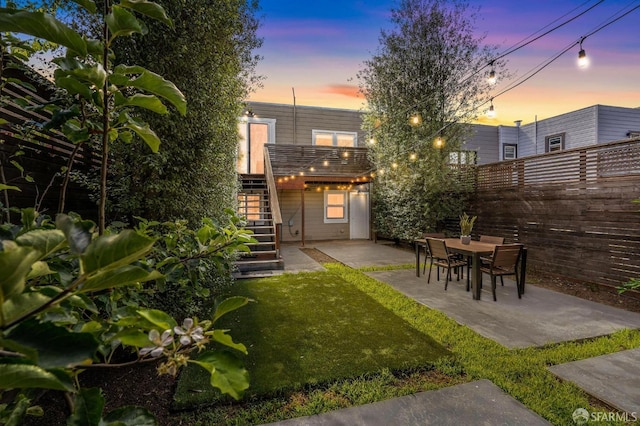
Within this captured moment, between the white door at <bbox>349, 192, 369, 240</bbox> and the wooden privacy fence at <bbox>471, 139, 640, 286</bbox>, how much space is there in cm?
568

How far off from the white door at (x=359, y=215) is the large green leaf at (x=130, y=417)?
38.5 ft

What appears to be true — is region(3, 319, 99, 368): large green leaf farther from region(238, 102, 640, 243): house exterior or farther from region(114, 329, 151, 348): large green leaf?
A: region(238, 102, 640, 243): house exterior

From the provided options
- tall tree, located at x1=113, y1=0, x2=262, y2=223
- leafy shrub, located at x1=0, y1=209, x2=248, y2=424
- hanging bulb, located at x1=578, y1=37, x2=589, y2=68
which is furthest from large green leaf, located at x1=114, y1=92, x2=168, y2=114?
hanging bulb, located at x1=578, y1=37, x2=589, y2=68

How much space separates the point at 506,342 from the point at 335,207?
9.25 m

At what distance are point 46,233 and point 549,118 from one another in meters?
14.8

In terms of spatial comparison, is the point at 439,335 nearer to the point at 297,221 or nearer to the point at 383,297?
the point at 383,297

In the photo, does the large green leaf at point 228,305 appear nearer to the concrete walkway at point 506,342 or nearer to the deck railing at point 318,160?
the concrete walkway at point 506,342

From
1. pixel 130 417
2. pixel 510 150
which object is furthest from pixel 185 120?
pixel 510 150

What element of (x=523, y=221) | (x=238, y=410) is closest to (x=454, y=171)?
(x=523, y=221)

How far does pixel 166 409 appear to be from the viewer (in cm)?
212

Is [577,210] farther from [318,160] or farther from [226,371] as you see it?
[318,160]

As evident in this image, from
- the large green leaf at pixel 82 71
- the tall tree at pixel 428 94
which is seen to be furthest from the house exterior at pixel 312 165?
the large green leaf at pixel 82 71

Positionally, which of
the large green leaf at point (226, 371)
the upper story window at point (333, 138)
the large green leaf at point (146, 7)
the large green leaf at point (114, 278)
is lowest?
the large green leaf at point (226, 371)

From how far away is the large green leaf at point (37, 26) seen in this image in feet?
1.96
